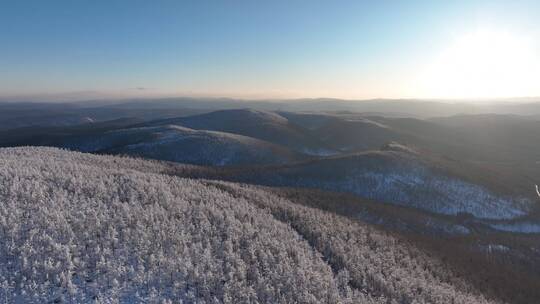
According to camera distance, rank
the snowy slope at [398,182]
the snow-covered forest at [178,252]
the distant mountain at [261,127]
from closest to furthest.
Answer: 1. the snow-covered forest at [178,252]
2. the snowy slope at [398,182]
3. the distant mountain at [261,127]

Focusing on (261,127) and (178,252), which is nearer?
(178,252)

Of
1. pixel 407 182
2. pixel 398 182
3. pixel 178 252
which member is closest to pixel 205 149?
pixel 398 182

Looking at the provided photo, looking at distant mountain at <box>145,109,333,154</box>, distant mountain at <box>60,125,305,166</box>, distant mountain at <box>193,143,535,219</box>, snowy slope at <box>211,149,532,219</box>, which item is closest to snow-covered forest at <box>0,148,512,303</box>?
distant mountain at <box>193,143,535,219</box>

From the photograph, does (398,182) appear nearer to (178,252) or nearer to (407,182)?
(407,182)

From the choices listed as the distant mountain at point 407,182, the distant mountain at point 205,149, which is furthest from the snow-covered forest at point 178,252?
the distant mountain at point 205,149

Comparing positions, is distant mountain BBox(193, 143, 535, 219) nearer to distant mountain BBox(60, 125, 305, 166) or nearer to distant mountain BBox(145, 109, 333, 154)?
distant mountain BBox(60, 125, 305, 166)

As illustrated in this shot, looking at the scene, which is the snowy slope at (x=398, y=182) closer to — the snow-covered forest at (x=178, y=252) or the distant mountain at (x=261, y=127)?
the snow-covered forest at (x=178, y=252)

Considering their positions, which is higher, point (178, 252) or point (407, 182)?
point (178, 252)

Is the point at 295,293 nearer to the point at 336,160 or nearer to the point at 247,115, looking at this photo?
the point at 336,160

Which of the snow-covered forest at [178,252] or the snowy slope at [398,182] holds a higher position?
the snow-covered forest at [178,252]

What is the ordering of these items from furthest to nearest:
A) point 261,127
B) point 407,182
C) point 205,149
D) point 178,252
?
1. point 261,127
2. point 205,149
3. point 407,182
4. point 178,252
